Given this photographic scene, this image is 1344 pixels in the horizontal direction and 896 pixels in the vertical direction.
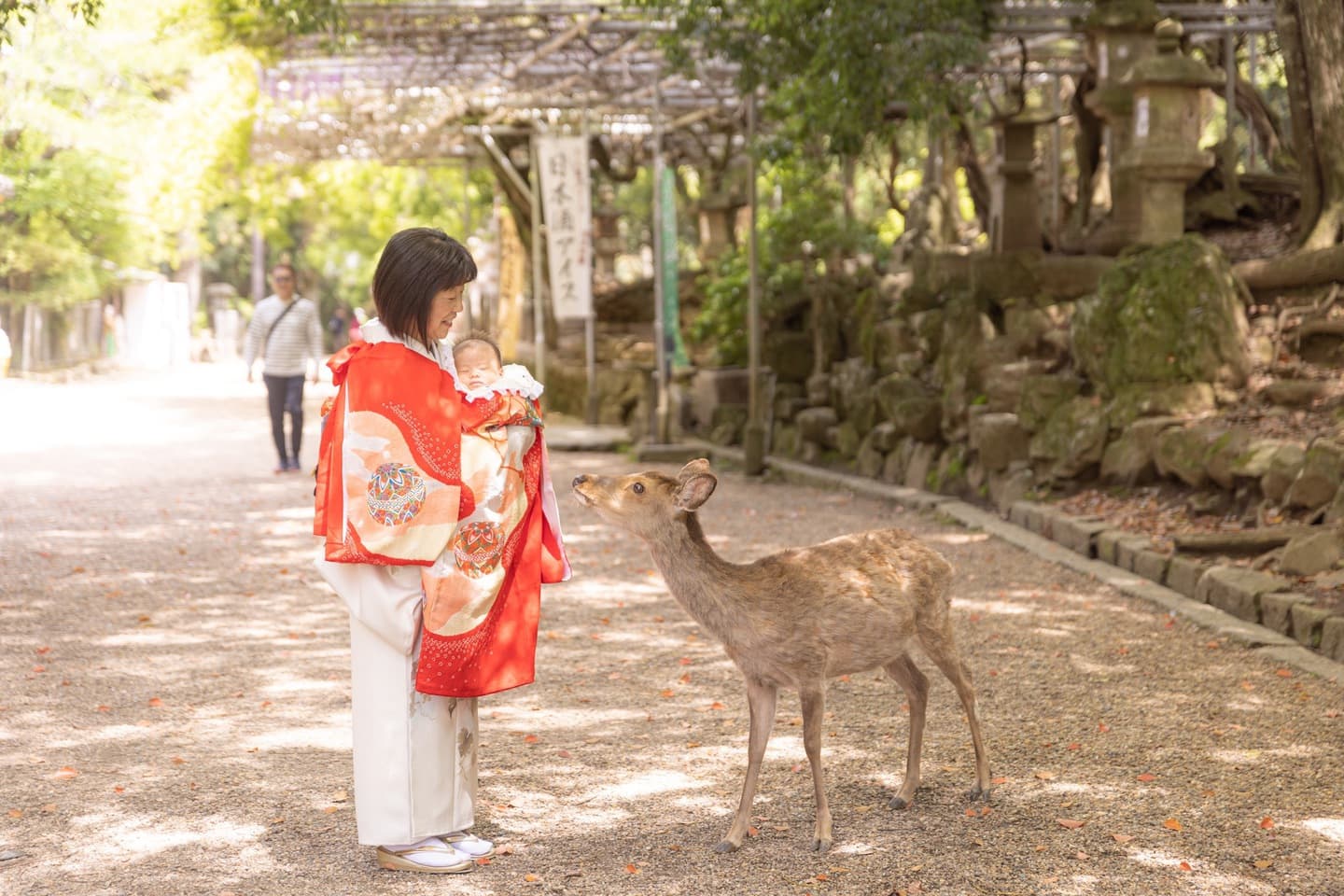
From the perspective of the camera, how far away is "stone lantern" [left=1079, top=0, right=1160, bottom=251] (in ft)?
42.0

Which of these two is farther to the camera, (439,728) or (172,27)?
(172,27)

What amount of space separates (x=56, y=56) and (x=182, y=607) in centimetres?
1748

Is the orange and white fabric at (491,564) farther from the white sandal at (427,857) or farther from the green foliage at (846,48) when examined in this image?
the green foliage at (846,48)

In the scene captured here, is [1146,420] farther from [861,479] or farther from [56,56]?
[56,56]

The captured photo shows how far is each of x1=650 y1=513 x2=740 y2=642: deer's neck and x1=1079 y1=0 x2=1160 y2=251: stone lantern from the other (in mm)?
9422

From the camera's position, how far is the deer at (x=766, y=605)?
13.9ft

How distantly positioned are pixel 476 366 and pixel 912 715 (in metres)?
1.80

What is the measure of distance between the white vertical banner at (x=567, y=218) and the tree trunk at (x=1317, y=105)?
8.23m

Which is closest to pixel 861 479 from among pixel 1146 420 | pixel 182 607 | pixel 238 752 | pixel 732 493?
pixel 732 493

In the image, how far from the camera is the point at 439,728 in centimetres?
403

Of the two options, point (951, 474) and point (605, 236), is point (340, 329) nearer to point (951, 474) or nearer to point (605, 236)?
point (605, 236)

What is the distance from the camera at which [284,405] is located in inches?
516

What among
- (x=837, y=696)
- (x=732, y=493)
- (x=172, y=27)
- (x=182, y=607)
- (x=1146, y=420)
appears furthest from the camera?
(x=172, y=27)

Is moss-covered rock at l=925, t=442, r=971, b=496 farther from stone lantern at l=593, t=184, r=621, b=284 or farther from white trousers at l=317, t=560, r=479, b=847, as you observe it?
stone lantern at l=593, t=184, r=621, b=284
